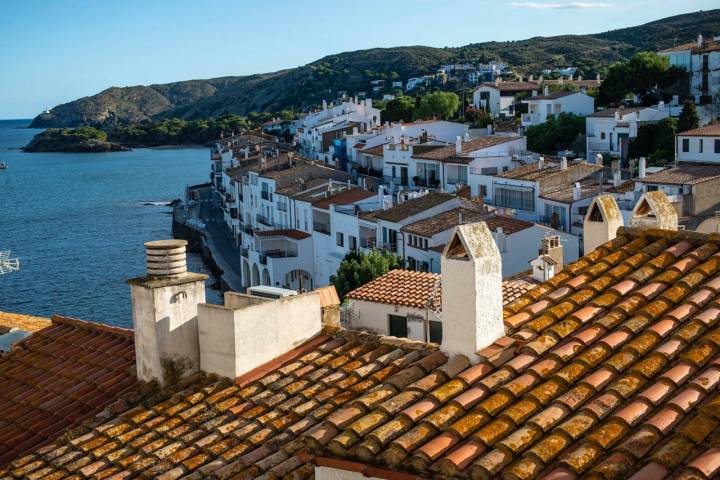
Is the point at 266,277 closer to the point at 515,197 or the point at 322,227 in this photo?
the point at 322,227

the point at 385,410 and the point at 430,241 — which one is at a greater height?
the point at 385,410

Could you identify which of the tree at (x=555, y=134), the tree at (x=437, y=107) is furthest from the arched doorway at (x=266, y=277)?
the tree at (x=437, y=107)

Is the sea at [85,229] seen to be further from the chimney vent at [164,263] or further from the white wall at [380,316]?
the chimney vent at [164,263]

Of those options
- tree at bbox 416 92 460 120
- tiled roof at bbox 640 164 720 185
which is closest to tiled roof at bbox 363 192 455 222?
tiled roof at bbox 640 164 720 185

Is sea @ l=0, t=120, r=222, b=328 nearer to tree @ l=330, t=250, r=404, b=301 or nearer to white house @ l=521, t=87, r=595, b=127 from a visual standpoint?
tree @ l=330, t=250, r=404, b=301


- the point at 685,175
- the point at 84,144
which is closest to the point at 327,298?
the point at 685,175

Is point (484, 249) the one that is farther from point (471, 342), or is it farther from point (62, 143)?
point (62, 143)

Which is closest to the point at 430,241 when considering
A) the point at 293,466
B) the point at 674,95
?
the point at 293,466
